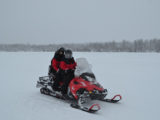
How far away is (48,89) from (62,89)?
0.76 m

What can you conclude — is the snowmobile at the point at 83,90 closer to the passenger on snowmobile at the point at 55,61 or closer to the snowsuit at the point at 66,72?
the snowsuit at the point at 66,72

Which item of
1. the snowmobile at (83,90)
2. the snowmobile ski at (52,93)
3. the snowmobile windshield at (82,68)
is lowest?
the snowmobile ski at (52,93)

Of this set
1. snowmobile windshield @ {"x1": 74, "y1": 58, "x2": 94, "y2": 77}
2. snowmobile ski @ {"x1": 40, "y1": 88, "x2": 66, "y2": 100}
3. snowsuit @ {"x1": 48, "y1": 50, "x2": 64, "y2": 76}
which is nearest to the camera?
snowmobile windshield @ {"x1": 74, "y1": 58, "x2": 94, "y2": 77}

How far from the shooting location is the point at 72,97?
457 centimetres

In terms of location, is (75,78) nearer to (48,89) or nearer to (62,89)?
(62,89)

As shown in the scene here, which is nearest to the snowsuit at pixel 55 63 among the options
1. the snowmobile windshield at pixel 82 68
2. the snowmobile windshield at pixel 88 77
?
the snowmobile windshield at pixel 82 68

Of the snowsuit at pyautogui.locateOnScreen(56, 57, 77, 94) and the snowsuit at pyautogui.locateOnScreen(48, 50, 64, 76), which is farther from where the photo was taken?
the snowsuit at pyautogui.locateOnScreen(48, 50, 64, 76)

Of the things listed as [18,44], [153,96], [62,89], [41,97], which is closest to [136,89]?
[153,96]

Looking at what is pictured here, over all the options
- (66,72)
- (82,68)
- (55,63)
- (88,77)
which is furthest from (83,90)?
(55,63)

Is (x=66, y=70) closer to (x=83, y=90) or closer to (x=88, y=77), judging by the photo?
(x=88, y=77)

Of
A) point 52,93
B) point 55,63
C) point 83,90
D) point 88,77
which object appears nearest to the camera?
point 83,90

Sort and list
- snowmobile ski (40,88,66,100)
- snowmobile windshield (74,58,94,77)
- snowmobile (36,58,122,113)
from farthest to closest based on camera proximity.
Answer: snowmobile ski (40,88,66,100), snowmobile windshield (74,58,94,77), snowmobile (36,58,122,113)

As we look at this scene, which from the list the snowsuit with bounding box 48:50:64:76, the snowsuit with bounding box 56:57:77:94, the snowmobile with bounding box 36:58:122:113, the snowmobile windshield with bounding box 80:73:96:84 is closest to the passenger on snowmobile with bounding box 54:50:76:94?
the snowsuit with bounding box 56:57:77:94

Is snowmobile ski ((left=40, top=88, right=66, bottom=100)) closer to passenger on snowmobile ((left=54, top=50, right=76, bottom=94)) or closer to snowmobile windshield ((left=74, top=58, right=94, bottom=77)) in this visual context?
passenger on snowmobile ((left=54, top=50, right=76, bottom=94))
